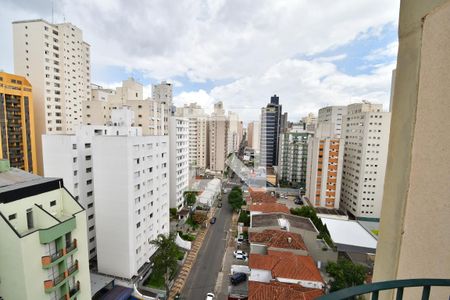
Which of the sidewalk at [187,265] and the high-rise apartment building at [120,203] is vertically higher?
the high-rise apartment building at [120,203]

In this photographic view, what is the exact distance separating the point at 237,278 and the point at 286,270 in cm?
379

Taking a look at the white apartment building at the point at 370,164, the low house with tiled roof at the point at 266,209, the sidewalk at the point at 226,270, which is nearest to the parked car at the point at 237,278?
the sidewalk at the point at 226,270

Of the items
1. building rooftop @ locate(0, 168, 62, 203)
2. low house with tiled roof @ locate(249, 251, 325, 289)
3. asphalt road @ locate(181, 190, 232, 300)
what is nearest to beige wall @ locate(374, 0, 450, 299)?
building rooftop @ locate(0, 168, 62, 203)

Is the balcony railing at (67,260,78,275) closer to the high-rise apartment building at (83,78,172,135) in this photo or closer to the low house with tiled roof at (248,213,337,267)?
the low house with tiled roof at (248,213,337,267)

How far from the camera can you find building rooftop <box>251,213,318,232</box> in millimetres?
17125

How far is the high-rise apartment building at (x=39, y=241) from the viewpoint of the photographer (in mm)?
6801

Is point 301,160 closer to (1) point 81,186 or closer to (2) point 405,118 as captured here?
(1) point 81,186

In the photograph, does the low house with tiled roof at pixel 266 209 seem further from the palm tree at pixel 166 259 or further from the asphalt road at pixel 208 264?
the palm tree at pixel 166 259

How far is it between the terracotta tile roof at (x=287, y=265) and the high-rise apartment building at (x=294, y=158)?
81.1 ft

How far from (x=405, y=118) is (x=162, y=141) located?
16.2 metres

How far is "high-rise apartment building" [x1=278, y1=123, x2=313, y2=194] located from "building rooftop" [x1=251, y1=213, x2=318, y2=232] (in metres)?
→ 18.6

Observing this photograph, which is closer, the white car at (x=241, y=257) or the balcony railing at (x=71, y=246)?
the balcony railing at (x=71, y=246)

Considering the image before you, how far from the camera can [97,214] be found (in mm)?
13117

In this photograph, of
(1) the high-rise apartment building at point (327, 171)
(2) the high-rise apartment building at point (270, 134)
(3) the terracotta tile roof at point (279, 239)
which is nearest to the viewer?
(3) the terracotta tile roof at point (279, 239)
